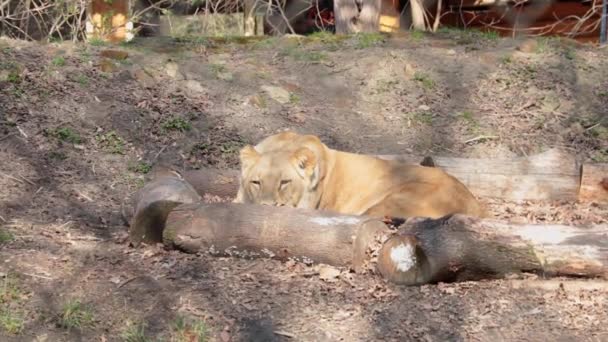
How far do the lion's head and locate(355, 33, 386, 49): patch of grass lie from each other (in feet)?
15.4

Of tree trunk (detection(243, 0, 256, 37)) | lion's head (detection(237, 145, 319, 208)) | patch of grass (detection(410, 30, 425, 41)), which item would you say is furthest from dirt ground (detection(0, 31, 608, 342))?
tree trunk (detection(243, 0, 256, 37))

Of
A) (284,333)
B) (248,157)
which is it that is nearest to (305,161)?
(248,157)

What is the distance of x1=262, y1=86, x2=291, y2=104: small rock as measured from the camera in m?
9.99

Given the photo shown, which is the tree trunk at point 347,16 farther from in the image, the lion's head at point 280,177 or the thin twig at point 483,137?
the lion's head at point 280,177

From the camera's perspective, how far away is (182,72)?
10.1 meters

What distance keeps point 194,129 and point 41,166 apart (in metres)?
1.73

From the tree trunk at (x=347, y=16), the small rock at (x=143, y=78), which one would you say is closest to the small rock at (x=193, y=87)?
the small rock at (x=143, y=78)

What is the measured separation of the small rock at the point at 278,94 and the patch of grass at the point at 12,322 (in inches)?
216

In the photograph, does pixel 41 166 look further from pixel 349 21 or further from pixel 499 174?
pixel 349 21

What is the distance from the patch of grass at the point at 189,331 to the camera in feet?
15.3

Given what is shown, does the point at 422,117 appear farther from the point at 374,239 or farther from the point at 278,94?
the point at 374,239

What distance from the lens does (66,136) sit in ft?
28.1

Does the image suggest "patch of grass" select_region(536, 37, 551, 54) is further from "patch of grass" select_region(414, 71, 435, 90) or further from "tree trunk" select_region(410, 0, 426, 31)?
"tree trunk" select_region(410, 0, 426, 31)

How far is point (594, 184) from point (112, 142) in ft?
14.5
